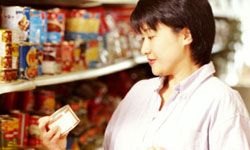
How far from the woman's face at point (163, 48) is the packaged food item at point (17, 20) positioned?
1.81 ft

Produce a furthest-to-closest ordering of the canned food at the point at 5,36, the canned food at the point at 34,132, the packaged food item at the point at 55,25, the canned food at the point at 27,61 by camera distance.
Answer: the packaged food item at the point at 55,25 < the canned food at the point at 34,132 < the canned food at the point at 27,61 < the canned food at the point at 5,36

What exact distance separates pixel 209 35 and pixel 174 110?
1.02 feet

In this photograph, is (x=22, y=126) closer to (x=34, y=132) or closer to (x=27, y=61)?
(x=34, y=132)

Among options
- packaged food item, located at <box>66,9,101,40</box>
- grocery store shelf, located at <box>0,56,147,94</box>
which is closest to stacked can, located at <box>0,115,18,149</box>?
grocery store shelf, located at <box>0,56,147,94</box>

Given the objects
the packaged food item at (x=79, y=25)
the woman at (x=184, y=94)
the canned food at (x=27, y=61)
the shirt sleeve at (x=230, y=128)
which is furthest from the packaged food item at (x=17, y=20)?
the shirt sleeve at (x=230, y=128)

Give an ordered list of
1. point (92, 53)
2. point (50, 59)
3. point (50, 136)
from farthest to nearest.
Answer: point (92, 53) < point (50, 59) < point (50, 136)

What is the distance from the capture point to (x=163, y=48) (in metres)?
1.77

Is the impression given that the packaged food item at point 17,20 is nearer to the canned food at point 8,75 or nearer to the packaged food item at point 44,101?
the canned food at point 8,75

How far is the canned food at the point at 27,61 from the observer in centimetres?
200

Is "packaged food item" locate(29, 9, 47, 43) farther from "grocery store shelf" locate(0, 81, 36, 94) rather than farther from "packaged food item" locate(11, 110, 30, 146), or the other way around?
"packaged food item" locate(11, 110, 30, 146)

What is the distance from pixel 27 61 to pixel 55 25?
0.41m

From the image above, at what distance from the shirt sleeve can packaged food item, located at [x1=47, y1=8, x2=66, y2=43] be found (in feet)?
3.34

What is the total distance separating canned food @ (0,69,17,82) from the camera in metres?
1.89

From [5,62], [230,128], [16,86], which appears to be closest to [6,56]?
[5,62]
